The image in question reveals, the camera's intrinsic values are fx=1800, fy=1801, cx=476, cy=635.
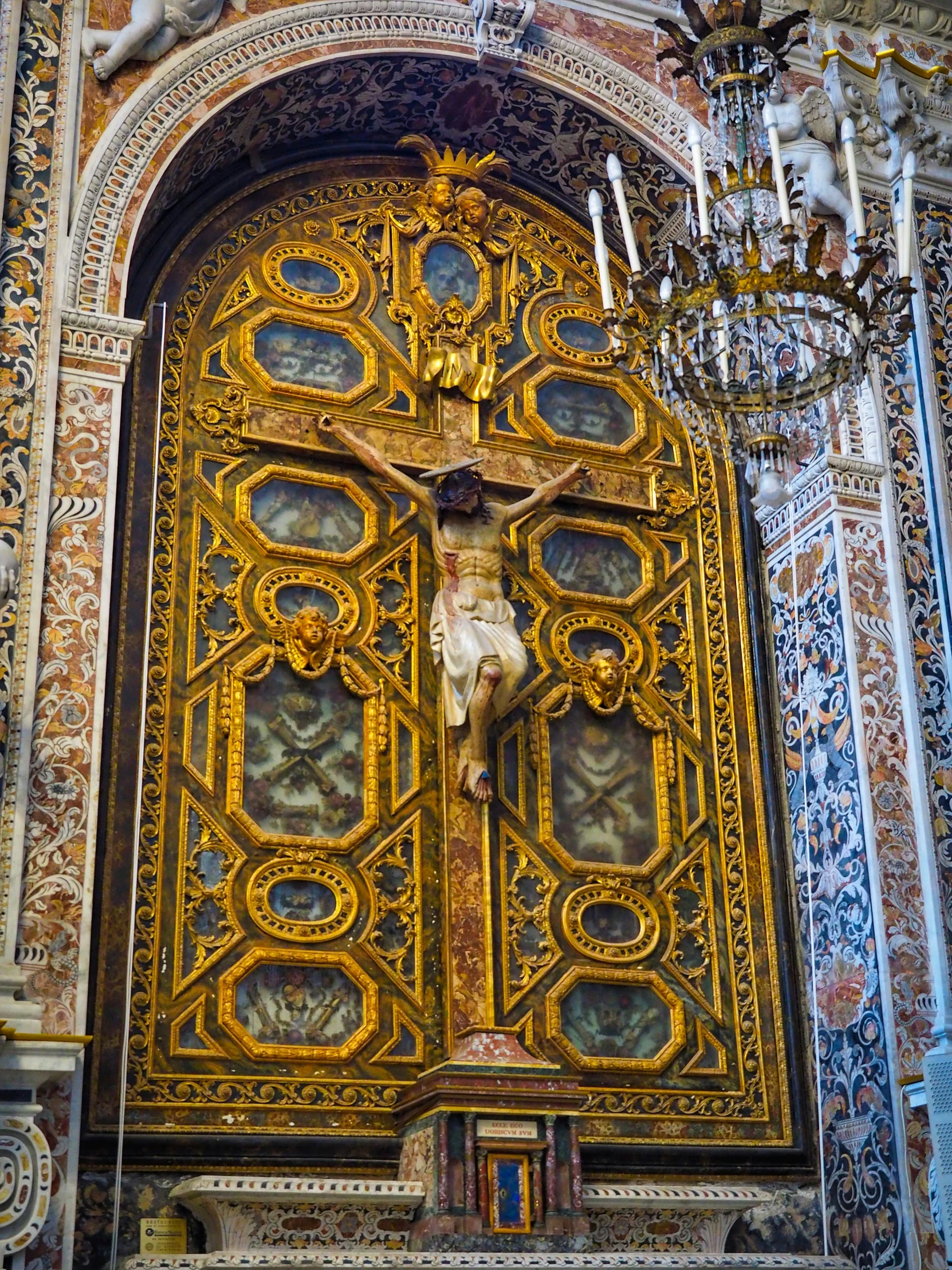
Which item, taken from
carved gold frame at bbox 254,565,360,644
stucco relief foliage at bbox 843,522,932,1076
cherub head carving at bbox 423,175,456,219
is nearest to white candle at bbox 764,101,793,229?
stucco relief foliage at bbox 843,522,932,1076

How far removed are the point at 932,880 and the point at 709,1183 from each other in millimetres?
1714

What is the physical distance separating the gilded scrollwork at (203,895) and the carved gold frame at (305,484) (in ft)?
4.34

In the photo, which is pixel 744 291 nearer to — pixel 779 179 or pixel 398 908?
pixel 779 179

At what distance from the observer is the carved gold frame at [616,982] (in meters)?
8.14

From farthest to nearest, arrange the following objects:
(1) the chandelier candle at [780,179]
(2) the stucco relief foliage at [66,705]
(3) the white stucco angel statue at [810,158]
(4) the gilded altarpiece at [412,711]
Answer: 1. (3) the white stucco angel statue at [810,158]
2. (4) the gilded altarpiece at [412,711]
3. (2) the stucco relief foliage at [66,705]
4. (1) the chandelier candle at [780,179]

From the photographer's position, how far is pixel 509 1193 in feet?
23.6

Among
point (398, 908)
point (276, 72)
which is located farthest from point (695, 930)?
point (276, 72)

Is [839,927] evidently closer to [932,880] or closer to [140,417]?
[932,880]

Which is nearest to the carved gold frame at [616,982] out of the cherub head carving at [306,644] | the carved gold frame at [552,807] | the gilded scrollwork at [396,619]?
the carved gold frame at [552,807]

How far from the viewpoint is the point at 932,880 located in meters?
8.30

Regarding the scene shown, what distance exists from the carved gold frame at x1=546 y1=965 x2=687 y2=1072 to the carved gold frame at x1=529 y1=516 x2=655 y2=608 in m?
1.87

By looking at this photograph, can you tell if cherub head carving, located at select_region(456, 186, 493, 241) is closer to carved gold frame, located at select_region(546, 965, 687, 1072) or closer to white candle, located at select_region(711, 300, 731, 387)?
white candle, located at select_region(711, 300, 731, 387)

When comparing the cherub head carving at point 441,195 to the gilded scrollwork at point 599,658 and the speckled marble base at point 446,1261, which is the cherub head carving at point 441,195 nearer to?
the gilded scrollwork at point 599,658

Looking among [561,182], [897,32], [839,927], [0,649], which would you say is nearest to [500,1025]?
[839,927]
